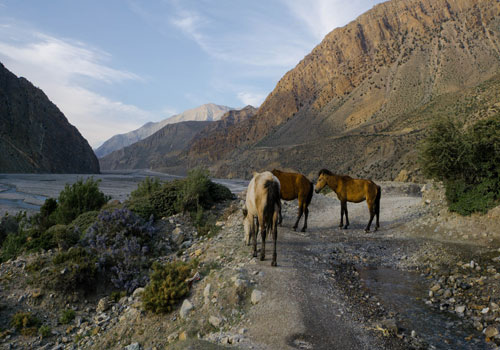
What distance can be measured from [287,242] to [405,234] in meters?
4.93

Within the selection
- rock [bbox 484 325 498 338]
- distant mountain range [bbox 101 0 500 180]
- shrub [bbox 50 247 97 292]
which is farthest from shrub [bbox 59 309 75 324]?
distant mountain range [bbox 101 0 500 180]

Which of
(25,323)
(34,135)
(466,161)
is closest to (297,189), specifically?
(466,161)

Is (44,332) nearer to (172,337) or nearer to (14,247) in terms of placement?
(172,337)

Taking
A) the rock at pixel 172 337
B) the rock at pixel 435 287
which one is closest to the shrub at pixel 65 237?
the rock at pixel 172 337

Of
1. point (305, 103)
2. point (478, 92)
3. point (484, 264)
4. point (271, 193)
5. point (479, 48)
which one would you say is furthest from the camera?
point (305, 103)

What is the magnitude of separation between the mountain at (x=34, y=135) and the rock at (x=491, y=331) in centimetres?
9798

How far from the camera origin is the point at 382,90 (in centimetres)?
8506

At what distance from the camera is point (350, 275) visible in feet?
24.1

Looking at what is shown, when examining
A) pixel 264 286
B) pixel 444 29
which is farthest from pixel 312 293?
pixel 444 29

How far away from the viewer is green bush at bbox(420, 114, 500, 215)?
417 inches

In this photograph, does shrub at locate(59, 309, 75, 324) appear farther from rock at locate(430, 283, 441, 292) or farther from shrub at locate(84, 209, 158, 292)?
rock at locate(430, 283, 441, 292)

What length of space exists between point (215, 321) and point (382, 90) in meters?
91.4

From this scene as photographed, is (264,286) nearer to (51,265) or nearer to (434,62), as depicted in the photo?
(51,265)

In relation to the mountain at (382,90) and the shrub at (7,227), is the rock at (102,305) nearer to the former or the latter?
the shrub at (7,227)
